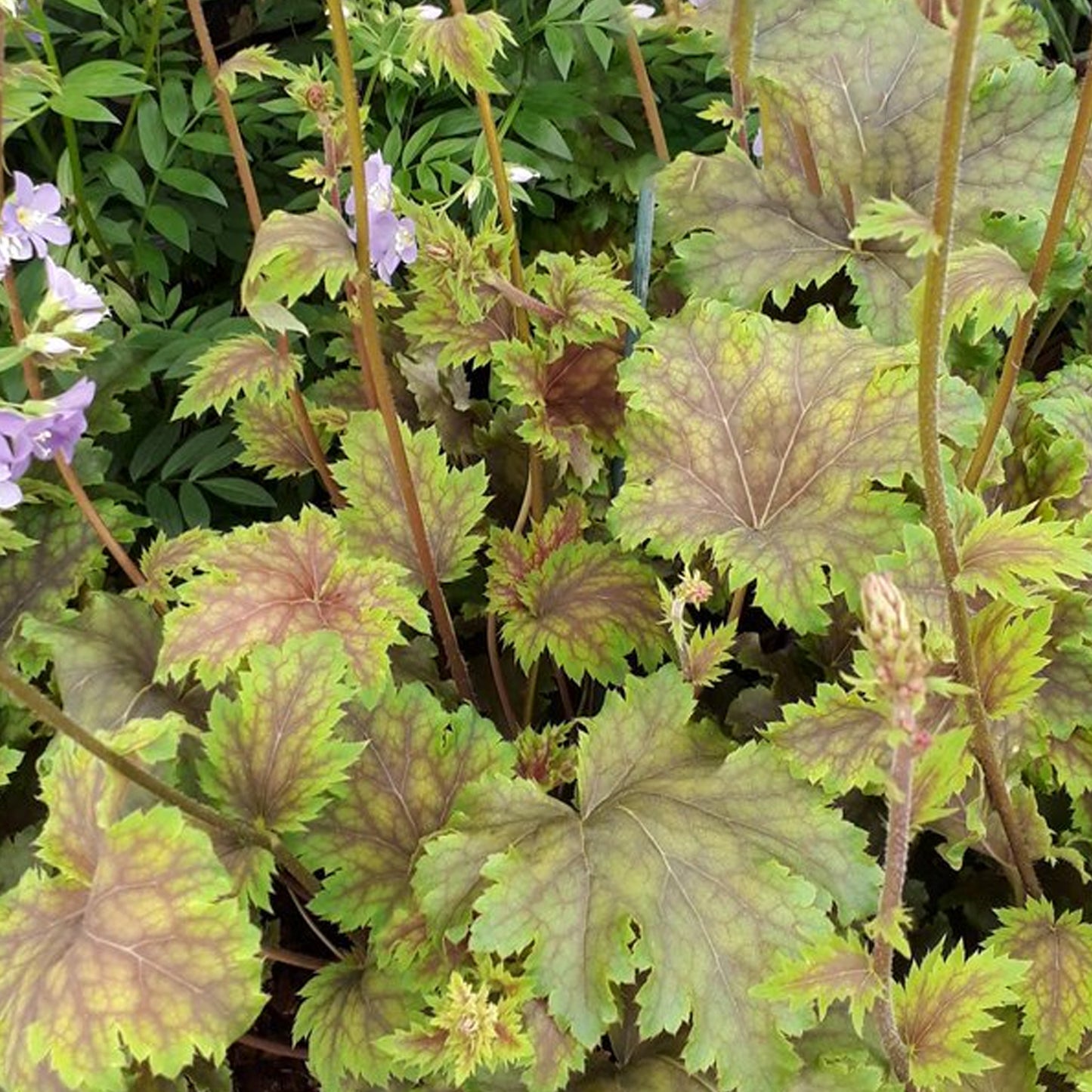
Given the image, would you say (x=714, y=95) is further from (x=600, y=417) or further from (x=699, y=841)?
(x=699, y=841)

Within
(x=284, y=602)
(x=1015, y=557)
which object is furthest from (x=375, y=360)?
(x=1015, y=557)

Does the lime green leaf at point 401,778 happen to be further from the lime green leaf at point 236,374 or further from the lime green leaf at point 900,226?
the lime green leaf at point 900,226

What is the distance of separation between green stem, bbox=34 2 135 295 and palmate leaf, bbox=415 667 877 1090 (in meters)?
1.28

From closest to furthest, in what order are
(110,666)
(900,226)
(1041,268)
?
(900,226)
(1041,268)
(110,666)

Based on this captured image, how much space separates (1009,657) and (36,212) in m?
1.41

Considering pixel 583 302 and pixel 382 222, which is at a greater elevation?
pixel 382 222

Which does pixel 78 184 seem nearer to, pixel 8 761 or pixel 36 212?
pixel 36 212

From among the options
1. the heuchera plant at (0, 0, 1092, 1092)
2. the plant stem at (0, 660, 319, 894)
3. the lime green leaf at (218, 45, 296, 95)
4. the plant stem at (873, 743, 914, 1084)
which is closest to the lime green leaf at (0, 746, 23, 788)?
the heuchera plant at (0, 0, 1092, 1092)

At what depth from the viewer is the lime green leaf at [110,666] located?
168cm

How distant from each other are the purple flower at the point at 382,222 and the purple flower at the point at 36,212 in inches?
16.1

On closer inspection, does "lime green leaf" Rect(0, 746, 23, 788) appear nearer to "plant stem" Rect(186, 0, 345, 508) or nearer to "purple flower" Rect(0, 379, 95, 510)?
"purple flower" Rect(0, 379, 95, 510)

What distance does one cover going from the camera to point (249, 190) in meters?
1.82

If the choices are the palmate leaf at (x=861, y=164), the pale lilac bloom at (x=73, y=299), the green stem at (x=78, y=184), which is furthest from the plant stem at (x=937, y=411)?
the green stem at (x=78, y=184)

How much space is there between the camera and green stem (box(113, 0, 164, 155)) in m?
2.11
